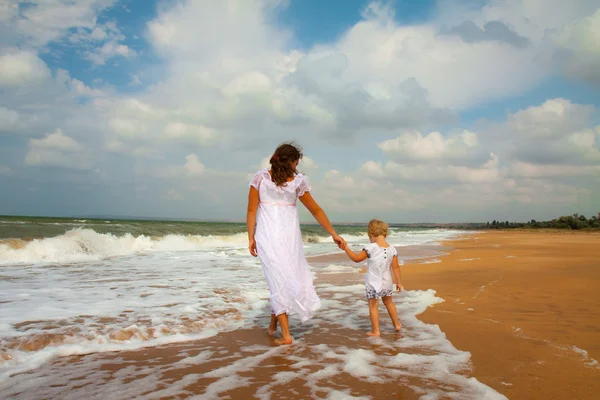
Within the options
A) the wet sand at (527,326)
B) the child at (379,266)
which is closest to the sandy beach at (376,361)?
the wet sand at (527,326)

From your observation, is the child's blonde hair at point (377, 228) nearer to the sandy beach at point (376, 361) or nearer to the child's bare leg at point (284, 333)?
the sandy beach at point (376, 361)

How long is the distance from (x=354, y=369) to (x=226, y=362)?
3.84 feet

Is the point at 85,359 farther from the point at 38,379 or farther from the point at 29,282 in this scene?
the point at 29,282

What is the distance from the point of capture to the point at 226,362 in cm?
368

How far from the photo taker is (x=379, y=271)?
4.65m

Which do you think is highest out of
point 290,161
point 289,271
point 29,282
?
point 290,161

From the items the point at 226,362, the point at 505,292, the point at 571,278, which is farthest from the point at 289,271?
the point at 571,278

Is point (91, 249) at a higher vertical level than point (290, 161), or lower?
lower

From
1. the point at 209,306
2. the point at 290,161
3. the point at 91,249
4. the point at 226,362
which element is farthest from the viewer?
the point at 91,249

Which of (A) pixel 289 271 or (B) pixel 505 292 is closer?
(A) pixel 289 271

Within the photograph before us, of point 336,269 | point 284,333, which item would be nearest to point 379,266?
point 284,333

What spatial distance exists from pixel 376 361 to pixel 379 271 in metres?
1.22

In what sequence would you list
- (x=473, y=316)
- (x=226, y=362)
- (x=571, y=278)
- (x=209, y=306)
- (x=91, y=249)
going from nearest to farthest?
(x=226, y=362)
(x=473, y=316)
(x=209, y=306)
(x=571, y=278)
(x=91, y=249)

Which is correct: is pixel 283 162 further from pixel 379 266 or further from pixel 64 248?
pixel 64 248
